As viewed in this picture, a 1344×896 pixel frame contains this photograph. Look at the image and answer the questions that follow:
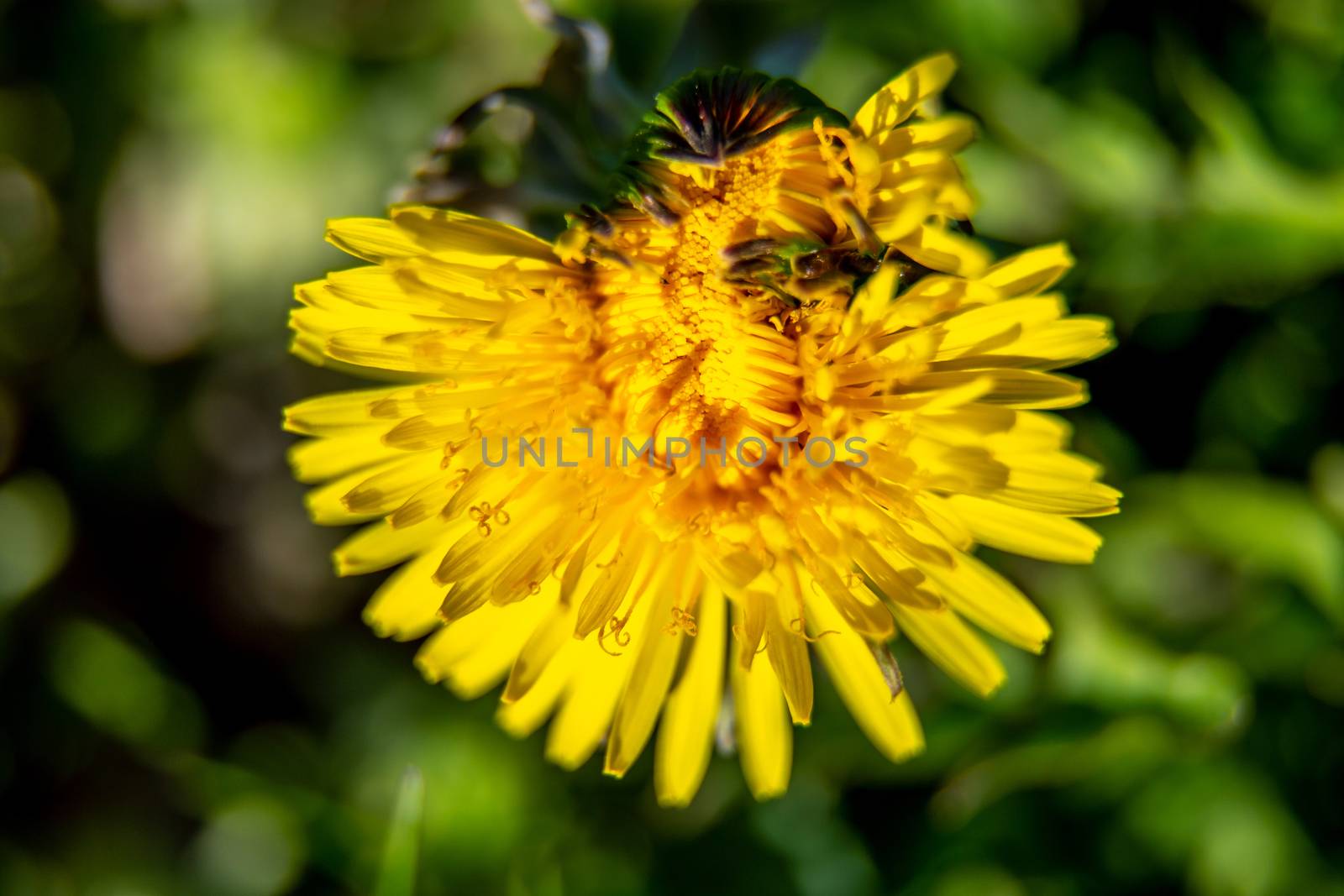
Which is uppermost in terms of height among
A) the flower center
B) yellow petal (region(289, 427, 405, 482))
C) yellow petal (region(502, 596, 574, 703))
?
the flower center

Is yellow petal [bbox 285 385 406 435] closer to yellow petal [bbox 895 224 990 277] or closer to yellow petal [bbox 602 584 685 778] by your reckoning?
yellow petal [bbox 602 584 685 778]

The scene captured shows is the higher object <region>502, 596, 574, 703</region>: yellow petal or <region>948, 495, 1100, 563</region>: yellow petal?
<region>948, 495, 1100, 563</region>: yellow petal

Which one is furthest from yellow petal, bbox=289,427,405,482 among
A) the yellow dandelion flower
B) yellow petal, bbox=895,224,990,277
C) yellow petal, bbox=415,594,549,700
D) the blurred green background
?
yellow petal, bbox=895,224,990,277

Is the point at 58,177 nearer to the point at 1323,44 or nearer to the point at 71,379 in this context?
the point at 71,379

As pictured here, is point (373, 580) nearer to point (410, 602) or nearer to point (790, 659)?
point (410, 602)

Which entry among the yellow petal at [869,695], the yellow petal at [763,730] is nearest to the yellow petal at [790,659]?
the yellow petal at [869,695]

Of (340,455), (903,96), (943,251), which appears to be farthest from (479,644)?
(903,96)
